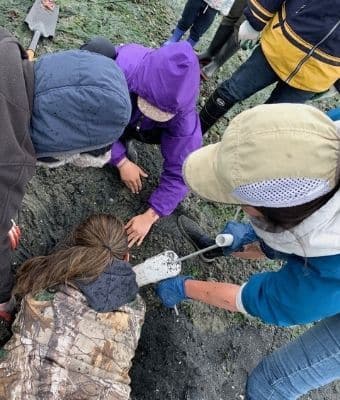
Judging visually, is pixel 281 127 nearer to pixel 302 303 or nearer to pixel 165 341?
pixel 302 303

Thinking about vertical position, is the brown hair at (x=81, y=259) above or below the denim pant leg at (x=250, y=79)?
below

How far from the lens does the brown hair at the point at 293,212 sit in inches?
49.2

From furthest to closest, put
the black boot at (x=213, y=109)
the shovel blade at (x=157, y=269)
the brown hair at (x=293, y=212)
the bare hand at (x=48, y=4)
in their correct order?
the bare hand at (x=48, y=4), the black boot at (x=213, y=109), the shovel blade at (x=157, y=269), the brown hair at (x=293, y=212)

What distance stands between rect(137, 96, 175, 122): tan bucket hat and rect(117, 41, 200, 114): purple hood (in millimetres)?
25

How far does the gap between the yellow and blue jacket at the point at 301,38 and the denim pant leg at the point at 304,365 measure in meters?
1.06

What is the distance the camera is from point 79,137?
1.37m

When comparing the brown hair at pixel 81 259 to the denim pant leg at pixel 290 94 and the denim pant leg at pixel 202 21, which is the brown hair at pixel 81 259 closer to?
the denim pant leg at pixel 290 94

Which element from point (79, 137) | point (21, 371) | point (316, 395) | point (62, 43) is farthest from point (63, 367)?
point (62, 43)

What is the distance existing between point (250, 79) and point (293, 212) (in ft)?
4.07

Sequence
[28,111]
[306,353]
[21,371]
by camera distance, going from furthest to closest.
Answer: [306,353]
[21,371]
[28,111]

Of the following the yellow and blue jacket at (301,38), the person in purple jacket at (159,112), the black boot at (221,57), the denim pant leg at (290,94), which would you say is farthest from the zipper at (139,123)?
the black boot at (221,57)

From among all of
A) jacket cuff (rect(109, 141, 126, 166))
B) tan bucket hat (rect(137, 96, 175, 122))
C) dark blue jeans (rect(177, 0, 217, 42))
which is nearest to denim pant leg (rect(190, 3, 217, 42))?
dark blue jeans (rect(177, 0, 217, 42))

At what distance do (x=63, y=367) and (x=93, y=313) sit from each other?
0.18m

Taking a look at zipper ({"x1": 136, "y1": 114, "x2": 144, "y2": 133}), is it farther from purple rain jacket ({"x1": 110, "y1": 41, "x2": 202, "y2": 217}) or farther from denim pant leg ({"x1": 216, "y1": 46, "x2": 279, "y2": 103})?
denim pant leg ({"x1": 216, "y1": 46, "x2": 279, "y2": 103})
